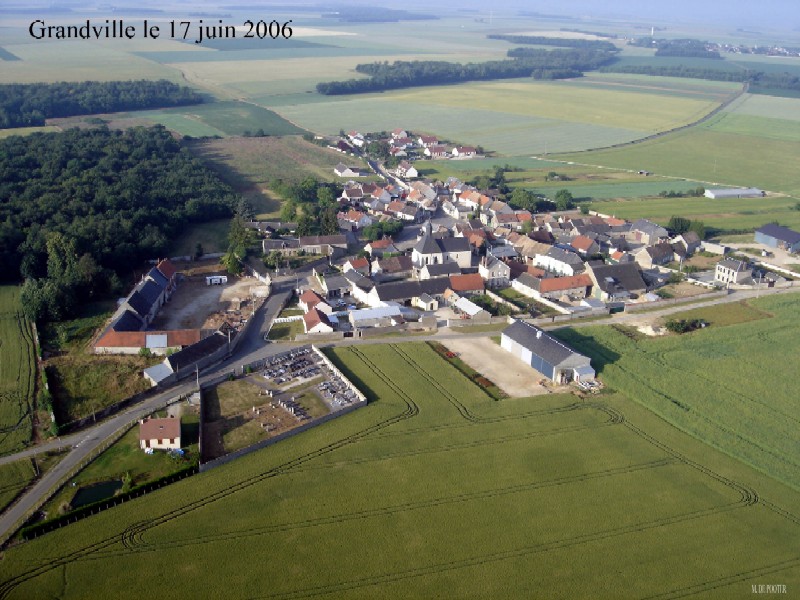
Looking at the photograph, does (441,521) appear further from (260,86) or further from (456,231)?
(260,86)

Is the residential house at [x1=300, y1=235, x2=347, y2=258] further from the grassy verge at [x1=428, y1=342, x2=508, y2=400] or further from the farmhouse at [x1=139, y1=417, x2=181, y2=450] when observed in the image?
the farmhouse at [x1=139, y1=417, x2=181, y2=450]

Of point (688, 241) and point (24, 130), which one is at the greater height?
point (24, 130)

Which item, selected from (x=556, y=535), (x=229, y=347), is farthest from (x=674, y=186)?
(x=556, y=535)

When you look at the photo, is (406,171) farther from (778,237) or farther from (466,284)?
(778,237)

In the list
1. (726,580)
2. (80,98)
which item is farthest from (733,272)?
(80,98)

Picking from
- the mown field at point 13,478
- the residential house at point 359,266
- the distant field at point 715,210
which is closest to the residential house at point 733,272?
the distant field at point 715,210

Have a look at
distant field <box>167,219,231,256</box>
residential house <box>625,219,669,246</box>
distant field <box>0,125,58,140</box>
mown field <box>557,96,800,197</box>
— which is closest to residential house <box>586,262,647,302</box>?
residential house <box>625,219,669,246</box>

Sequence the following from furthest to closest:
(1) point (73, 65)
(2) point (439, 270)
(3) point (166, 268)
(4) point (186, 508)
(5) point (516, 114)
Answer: (1) point (73, 65), (5) point (516, 114), (2) point (439, 270), (3) point (166, 268), (4) point (186, 508)
